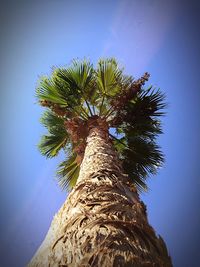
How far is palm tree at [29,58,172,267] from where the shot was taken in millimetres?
1858

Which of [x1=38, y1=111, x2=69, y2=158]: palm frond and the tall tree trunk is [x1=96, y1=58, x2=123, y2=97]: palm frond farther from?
the tall tree trunk

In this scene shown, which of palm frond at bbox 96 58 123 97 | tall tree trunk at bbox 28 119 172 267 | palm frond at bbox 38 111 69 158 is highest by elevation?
palm frond at bbox 96 58 123 97

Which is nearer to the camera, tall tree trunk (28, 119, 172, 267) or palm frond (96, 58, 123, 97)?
tall tree trunk (28, 119, 172, 267)

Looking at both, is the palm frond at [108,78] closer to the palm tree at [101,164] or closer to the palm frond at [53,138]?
the palm tree at [101,164]

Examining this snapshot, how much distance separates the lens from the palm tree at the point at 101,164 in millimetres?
1858

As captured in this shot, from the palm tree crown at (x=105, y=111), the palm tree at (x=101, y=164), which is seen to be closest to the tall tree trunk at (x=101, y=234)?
the palm tree at (x=101, y=164)

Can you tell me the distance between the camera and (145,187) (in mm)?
7242

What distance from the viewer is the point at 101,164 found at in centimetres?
347

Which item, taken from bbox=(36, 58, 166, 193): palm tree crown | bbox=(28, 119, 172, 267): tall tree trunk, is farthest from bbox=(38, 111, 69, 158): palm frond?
bbox=(28, 119, 172, 267): tall tree trunk

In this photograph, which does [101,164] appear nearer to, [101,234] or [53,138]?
[101,234]

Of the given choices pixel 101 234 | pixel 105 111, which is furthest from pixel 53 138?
pixel 101 234

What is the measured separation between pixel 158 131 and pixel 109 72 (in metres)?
2.00

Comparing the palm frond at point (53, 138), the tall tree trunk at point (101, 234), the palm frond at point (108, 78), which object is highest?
the palm frond at point (108, 78)

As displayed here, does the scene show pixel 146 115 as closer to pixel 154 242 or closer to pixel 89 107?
pixel 89 107
